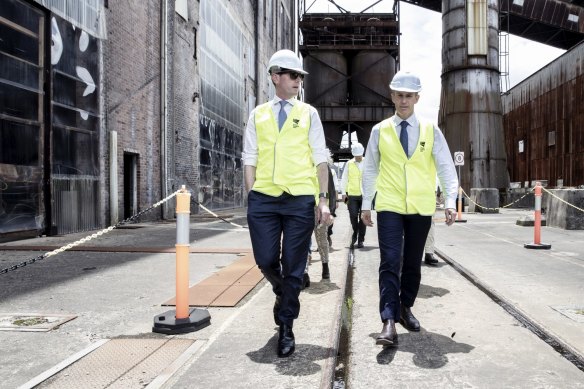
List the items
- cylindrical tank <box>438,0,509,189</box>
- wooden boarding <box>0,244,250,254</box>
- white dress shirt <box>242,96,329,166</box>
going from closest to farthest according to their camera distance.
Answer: white dress shirt <box>242,96,329,166</box> < wooden boarding <box>0,244,250,254</box> < cylindrical tank <box>438,0,509,189</box>

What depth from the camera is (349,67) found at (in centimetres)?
3744

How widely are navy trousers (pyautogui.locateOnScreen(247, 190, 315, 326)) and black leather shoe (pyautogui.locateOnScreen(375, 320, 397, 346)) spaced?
0.55m

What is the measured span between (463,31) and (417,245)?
26359 millimetres

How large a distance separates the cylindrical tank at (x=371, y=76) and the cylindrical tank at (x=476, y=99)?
877cm

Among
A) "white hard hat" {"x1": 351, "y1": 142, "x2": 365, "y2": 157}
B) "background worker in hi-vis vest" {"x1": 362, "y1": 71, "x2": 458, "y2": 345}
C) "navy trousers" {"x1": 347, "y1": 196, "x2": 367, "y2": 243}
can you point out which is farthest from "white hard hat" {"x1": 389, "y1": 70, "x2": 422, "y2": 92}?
"navy trousers" {"x1": 347, "y1": 196, "x2": 367, "y2": 243}

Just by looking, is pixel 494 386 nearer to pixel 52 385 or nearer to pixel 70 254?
pixel 52 385

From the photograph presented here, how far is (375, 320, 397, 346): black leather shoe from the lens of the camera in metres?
3.39

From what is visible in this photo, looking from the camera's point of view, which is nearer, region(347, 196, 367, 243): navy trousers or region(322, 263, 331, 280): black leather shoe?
region(322, 263, 331, 280): black leather shoe

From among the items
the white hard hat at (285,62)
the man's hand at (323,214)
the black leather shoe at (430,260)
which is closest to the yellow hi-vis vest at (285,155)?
the man's hand at (323,214)

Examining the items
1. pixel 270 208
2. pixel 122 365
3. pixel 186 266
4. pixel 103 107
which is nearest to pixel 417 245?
pixel 270 208

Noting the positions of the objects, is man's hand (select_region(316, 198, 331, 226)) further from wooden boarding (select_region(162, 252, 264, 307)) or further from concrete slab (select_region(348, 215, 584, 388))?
wooden boarding (select_region(162, 252, 264, 307))

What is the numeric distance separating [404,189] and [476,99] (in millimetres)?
25252

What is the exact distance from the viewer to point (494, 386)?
278cm

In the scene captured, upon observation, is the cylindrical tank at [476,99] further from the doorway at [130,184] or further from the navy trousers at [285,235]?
the navy trousers at [285,235]
